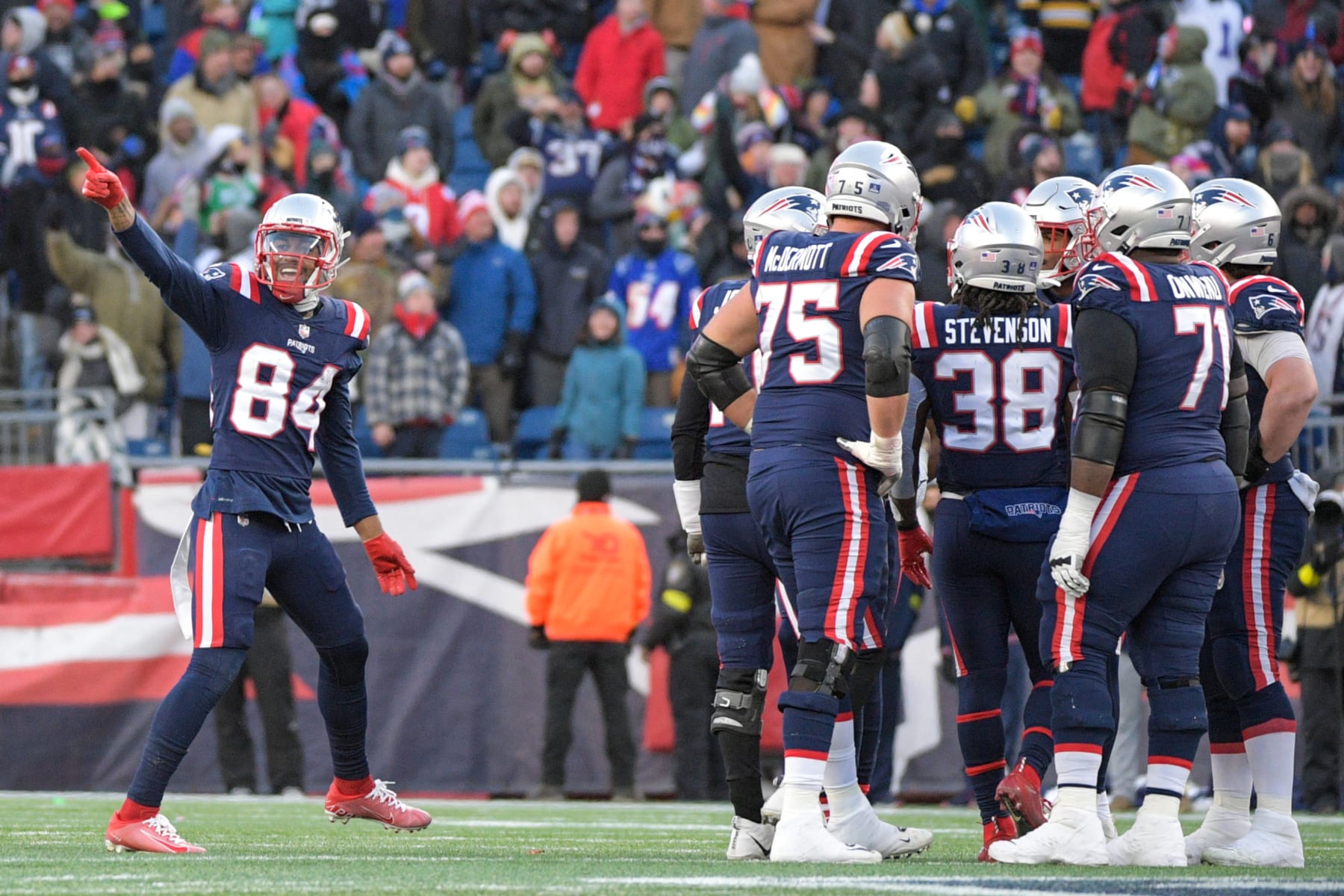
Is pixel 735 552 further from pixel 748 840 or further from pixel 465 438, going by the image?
pixel 465 438

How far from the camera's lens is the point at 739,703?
20.9 feet

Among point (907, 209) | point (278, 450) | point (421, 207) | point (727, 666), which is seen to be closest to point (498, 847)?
point (727, 666)

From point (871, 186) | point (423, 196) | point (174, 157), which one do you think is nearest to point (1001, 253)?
point (871, 186)

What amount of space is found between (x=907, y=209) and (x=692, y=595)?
5948 mm

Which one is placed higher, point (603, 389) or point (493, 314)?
point (493, 314)

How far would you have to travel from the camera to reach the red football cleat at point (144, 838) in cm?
613

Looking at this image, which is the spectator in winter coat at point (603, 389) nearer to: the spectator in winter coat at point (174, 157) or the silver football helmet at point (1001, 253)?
the spectator in winter coat at point (174, 157)

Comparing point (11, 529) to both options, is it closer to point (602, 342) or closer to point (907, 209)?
point (602, 342)

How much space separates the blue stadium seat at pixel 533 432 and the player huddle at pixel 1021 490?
22.8 ft

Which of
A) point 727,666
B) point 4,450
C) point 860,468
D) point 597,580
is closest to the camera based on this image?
point 860,468

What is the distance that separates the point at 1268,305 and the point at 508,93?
416 inches

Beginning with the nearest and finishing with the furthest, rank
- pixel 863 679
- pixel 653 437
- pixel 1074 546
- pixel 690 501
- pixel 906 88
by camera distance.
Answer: pixel 1074 546
pixel 863 679
pixel 690 501
pixel 653 437
pixel 906 88

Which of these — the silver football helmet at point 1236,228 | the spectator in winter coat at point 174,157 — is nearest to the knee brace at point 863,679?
→ the silver football helmet at point 1236,228

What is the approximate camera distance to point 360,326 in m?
6.95
